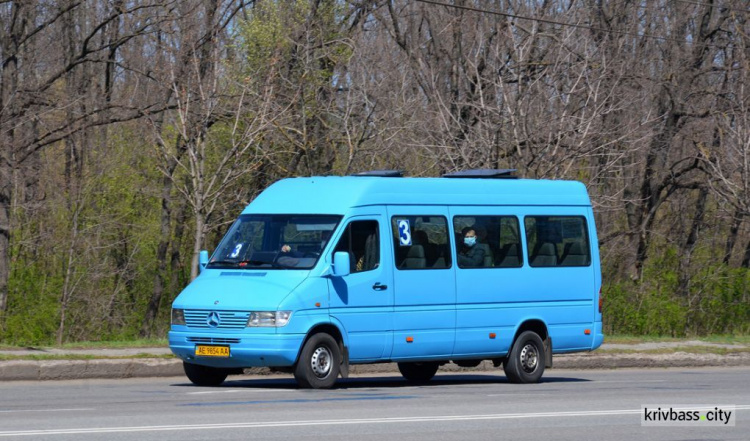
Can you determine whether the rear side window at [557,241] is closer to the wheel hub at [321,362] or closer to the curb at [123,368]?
the curb at [123,368]

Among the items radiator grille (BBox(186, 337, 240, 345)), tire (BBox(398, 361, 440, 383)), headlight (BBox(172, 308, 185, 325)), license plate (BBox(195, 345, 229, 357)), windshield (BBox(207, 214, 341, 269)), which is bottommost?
tire (BBox(398, 361, 440, 383))

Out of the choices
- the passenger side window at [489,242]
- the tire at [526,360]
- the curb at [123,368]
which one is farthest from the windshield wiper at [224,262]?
the tire at [526,360]

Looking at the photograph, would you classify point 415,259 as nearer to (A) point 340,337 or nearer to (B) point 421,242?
(B) point 421,242

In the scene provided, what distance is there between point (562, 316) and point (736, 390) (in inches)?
115

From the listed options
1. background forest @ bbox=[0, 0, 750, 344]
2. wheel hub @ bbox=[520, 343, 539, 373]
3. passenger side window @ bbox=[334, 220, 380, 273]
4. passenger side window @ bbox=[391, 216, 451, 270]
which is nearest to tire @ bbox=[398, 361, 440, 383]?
wheel hub @ bbox=[520, 343, 539, 373]

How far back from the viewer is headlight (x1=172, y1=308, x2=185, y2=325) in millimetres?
14367

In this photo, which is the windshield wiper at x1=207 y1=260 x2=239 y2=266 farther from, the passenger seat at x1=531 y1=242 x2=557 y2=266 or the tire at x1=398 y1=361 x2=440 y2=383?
the passenger seat at x1=531 y1=242 x2=557 y2=266

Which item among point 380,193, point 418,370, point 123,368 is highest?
point 380,193

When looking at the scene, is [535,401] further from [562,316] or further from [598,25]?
[598,25]

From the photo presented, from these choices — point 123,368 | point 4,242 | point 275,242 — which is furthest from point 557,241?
point 4,242

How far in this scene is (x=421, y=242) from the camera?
15734mm

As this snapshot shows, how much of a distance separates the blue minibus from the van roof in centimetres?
2

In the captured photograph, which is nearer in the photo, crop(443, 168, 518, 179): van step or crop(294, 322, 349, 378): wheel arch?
crop(294, 322, 349, 378): wheel arch

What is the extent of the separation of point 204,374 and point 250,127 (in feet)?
28.6
